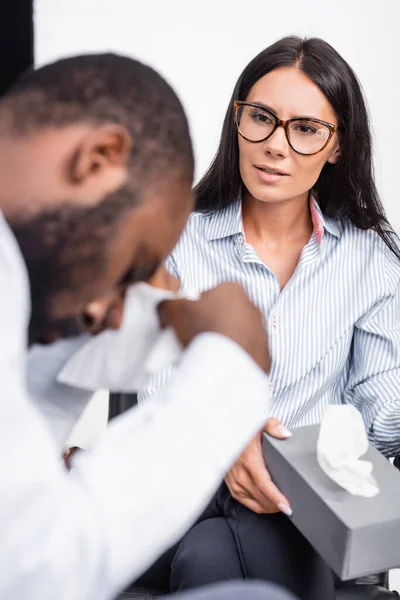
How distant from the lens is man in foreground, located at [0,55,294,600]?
1.16 feet

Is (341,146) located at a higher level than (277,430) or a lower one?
higher

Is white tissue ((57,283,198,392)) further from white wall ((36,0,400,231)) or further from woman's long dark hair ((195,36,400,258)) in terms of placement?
white wall ((36,0,400,231))

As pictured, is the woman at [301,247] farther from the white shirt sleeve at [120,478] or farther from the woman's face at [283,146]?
the white shirt sleeve at [120,478]

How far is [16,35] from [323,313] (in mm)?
863

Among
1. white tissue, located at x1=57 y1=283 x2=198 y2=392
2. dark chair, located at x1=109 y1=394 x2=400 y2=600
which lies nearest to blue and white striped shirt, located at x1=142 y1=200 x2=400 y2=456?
dark chair, located at x1=109 y1=394 x2=400 y2=600

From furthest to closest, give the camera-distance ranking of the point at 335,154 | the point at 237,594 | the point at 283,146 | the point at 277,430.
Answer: the point at 335,154 → the point at 283,146 → the point at 277,430 → the point at 237,594

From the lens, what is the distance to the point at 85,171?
1.27ft

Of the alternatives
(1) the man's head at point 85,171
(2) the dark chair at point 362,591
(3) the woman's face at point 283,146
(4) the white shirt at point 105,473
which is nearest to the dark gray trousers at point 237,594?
(4) the white shirt at point 105,473

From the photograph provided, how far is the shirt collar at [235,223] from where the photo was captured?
3.30 feet

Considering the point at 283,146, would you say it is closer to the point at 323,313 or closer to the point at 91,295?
the point at 323,313

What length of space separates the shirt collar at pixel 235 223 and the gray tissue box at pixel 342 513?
1.16ft

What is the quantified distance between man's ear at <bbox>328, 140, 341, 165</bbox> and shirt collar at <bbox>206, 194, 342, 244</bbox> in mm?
59

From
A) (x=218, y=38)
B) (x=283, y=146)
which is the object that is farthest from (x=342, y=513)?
(x=218, y=38)

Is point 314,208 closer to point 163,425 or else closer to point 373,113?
point 373,113
